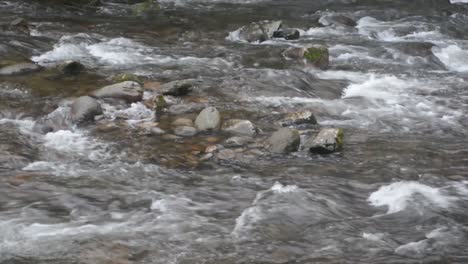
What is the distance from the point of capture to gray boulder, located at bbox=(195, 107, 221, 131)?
8.45 m

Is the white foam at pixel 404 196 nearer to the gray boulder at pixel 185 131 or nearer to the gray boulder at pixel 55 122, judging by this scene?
the gray boulder at pixel 185 131

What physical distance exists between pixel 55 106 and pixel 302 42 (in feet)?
22.9

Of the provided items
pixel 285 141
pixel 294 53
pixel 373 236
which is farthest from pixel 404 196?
pixel 294 53

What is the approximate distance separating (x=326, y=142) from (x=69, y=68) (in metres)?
5.15

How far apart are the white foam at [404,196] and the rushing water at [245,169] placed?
0.07 feet

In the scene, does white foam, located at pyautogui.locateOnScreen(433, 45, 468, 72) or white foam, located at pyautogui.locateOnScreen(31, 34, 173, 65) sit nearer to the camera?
white foam, located at pyautogui.locateOnScreen(31, 34, 173, 65)

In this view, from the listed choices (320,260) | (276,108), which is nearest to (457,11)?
(276,108)

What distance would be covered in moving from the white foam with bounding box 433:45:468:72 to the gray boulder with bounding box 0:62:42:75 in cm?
843

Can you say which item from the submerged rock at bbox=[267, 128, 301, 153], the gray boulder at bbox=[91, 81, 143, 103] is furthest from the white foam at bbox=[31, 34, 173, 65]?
the submerged rock at bbox=[267, 128, 301, 153]

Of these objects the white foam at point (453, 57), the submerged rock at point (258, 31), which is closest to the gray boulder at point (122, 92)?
the submerged rock at point (258, 31)

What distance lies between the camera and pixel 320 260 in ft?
17.4

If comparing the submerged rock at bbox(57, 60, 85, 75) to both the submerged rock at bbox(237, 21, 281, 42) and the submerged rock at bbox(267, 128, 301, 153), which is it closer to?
the submerged rock at bbox(267, 128, 301, 153)

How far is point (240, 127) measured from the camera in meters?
8.46

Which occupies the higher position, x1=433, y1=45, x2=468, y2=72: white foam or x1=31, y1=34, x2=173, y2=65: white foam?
x1=31, y1=34, x2=173, y2=65: white foam
